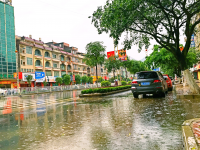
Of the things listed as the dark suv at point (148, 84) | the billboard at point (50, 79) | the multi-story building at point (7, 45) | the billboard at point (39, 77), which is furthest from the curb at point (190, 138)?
the billboard at point (50, 79)

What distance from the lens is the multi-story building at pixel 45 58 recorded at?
49906 mm

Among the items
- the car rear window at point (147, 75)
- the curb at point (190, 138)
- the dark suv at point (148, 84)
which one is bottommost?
the curb at point (190, 138)

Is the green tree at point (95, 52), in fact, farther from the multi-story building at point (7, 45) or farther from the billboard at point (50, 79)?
the billboard at point (50, 79)

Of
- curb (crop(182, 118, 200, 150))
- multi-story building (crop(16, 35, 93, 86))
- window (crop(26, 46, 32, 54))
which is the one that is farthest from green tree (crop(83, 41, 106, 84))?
window (crop(26, 46, 32, 54))

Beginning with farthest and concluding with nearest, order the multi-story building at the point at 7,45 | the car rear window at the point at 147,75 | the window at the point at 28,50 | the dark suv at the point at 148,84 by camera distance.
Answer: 1. the window at the point at 28,50
2. the multi-story building at the point at 7,45
3. the car rear window at the point at 147,75
4. the dark suv at the point at 148,84

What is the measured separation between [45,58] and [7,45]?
503 inches

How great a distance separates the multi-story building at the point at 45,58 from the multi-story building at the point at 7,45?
205cm

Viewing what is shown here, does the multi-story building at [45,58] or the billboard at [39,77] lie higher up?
the multi-story building at [45,58]

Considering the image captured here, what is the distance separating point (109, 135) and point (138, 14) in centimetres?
825

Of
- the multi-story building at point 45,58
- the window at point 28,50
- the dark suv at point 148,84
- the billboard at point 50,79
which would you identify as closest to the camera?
the dark suv at point 148,84

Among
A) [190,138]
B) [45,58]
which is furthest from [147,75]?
[45,58]

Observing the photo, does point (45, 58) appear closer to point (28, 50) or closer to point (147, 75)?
point (28, 50)

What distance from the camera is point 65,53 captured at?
6812 centimetres

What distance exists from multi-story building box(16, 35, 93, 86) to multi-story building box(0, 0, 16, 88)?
2.05 meters
